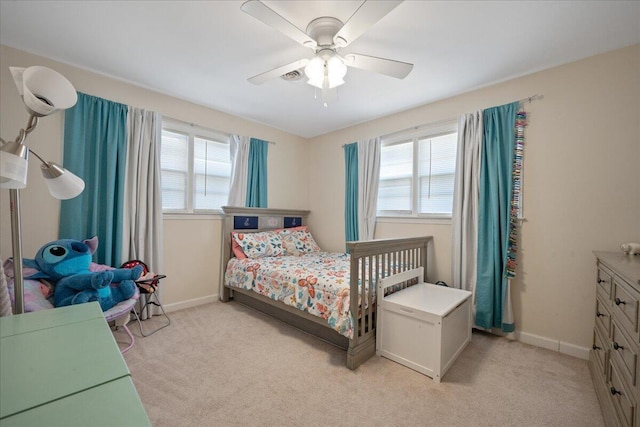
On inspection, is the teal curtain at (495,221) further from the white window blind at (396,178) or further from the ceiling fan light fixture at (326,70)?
the ceiling fan light fixture at (326,70)

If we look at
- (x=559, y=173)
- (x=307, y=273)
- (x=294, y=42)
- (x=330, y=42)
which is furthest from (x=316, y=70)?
(x=559, y=173)

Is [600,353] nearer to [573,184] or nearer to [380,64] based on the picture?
[573,184]

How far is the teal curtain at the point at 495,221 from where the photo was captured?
2461mm

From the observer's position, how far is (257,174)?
377 centimetres

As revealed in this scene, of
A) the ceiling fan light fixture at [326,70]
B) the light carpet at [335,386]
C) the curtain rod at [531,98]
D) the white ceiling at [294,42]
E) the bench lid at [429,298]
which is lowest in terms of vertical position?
the light carpet at [335,386]

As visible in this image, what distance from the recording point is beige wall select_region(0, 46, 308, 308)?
219 cm

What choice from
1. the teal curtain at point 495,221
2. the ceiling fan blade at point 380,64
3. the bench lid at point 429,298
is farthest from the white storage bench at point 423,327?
the ceiling fan blade at point 380,64

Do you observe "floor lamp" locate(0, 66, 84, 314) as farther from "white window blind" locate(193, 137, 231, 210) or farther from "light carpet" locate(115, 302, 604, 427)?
"white window blind" locate(193, 137, 231, 210)

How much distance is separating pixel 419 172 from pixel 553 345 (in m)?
2.02

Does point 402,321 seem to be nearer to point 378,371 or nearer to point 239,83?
point 378,371

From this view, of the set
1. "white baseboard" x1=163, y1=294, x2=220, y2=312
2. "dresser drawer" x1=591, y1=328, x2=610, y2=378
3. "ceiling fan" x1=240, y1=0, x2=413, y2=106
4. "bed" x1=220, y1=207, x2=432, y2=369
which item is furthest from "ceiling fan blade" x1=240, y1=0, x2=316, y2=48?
"white baseboard" x1=163, y1=294, x2=220, y2=312

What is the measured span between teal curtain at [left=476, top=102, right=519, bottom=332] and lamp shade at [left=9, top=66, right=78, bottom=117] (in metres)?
2.95

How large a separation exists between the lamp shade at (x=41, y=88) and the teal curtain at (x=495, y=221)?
2.95 meters

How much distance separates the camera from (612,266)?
1471 millimetres
